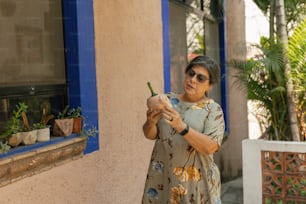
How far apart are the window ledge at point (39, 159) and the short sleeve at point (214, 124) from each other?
98 cm

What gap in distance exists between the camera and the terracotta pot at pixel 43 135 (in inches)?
95.3

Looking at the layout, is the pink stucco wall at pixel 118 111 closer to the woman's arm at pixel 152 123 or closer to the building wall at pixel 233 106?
the woman's arm at pixel 152 123

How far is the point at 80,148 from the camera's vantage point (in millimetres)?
2785

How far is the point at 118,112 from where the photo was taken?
3.37 meters

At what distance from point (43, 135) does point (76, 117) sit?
381mm

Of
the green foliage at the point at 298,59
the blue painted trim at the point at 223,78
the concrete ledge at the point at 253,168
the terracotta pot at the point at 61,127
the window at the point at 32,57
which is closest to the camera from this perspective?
the window at the point at 32,57

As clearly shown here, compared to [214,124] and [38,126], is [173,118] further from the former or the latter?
[38,126]

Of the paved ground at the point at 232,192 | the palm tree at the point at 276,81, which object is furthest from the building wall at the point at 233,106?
the palm tree at the point at 276,81

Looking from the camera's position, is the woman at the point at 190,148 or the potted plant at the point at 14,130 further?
the potted plant at the point at 14,130

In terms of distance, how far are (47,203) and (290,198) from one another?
2.83 m

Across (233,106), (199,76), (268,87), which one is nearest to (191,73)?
(199,76)

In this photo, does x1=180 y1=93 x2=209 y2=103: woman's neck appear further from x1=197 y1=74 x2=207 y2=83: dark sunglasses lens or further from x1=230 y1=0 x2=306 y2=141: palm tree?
x1=230 y1=0 x2=306 y2=141: palm tree

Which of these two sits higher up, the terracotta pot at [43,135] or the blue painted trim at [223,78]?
the blue painted trim at [223,78]

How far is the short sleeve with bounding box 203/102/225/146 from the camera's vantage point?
2.04 meters
